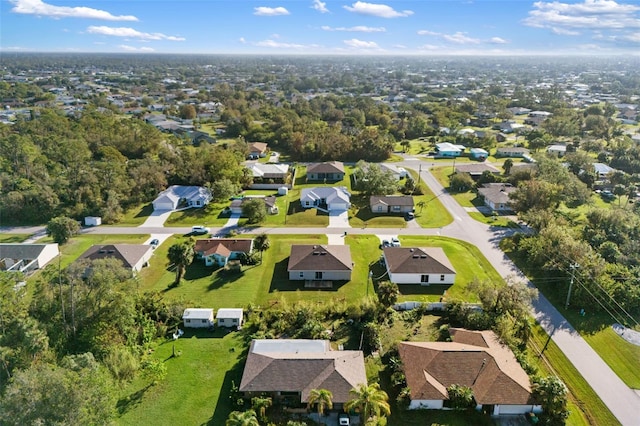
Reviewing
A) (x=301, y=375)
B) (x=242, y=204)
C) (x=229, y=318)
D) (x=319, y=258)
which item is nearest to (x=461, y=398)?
(x=301, y=375)

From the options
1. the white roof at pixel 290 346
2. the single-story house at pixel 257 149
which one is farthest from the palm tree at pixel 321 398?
the single-story house at pixel 257 149

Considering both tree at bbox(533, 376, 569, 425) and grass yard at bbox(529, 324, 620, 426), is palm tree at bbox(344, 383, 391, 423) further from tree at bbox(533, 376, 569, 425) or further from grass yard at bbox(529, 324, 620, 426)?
grass yard at bbox(529, 324, 620, 426)

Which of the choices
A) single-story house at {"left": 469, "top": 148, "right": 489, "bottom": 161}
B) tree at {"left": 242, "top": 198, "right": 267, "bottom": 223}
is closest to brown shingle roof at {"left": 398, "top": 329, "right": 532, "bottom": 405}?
tree at {"left": 242, "top": 198, "right": 267, "bottom": 223}

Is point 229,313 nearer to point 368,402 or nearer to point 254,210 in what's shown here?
→ point 368,402

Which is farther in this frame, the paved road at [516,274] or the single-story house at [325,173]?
the single-story house at [325,173]

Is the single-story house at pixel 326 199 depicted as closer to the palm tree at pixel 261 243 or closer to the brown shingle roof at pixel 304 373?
the palm tree at pixel 261 243

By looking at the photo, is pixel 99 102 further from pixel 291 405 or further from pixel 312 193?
pixel 291 405
